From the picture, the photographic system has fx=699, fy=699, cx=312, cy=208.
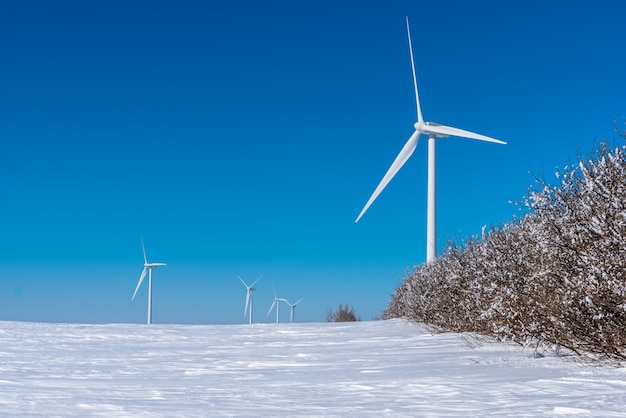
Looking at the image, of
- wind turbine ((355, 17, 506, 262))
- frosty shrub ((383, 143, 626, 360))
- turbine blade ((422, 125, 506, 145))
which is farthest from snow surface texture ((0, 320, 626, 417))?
turbine blade ((422, 125, 506, 145))

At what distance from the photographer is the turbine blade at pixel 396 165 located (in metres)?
29.2

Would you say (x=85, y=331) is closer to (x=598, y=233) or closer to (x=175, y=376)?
(x=175, y=376)

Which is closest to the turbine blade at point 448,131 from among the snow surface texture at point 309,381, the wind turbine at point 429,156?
the wind turbine at point 429,156

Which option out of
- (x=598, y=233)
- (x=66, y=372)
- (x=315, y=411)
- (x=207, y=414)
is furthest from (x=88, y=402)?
(x=598, y=233)

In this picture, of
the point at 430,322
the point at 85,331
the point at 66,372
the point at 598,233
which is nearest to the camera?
the point at 598,233

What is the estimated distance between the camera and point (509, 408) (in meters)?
6.30

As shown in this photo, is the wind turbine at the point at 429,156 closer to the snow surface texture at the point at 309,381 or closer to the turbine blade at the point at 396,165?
the turbine blade at the point at 396,165

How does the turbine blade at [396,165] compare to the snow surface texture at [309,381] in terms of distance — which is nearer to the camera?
the snow surface texture at [309,381]

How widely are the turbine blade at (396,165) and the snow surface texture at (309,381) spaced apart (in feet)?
43.6

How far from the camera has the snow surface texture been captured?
21.8 feet

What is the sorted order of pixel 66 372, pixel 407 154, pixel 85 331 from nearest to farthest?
1. pixel 66 372
2. pixel 85 331
3. pixel 407 154

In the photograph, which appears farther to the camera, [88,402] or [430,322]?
[430,322]

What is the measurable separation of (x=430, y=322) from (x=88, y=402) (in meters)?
12.6

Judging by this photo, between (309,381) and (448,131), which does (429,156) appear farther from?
(309,381)
